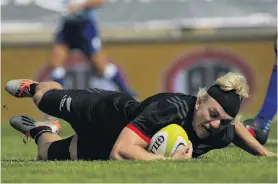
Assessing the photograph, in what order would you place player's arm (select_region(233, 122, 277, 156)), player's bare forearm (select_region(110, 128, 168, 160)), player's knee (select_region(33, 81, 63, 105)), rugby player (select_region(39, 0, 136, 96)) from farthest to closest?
rugby player (select_region(39, 0, 136, 96)) < player's knee (select_region(33, 81, 63, 105)) < player's arm (select_region(233, 122, 277, 156)) < player's bare forearm (select_region(110, 128, 168, 160))

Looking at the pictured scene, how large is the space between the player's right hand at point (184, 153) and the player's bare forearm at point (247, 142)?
0.65m

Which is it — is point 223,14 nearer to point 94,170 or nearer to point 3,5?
point 3,5

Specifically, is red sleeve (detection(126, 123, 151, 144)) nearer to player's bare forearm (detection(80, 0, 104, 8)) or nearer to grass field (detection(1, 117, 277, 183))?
grass field (detection(1, 117, 277, 183))

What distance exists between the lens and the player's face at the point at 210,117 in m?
7.42

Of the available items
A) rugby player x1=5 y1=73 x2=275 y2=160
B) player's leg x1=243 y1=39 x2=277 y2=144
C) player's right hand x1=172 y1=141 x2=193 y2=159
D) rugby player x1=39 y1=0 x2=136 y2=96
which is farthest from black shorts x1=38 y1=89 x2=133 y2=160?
rugby player x1=39 y1=0 x2=136 y2=96

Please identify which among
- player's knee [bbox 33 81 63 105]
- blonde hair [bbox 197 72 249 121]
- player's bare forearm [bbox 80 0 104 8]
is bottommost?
player's knee [bbox 33 81 63 105]

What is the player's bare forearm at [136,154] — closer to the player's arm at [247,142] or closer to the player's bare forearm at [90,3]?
the player's arm at [247,142]

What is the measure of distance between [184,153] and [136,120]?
49cm

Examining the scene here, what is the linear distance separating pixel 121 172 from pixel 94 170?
257 mm

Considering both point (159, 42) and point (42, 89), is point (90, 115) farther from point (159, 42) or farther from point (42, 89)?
point (159, 42)

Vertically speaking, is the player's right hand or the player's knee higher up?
the player's knee

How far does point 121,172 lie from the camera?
6617mm

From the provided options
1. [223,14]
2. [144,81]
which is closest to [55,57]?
[144,81]

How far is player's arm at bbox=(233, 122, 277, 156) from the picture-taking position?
7.96 m
